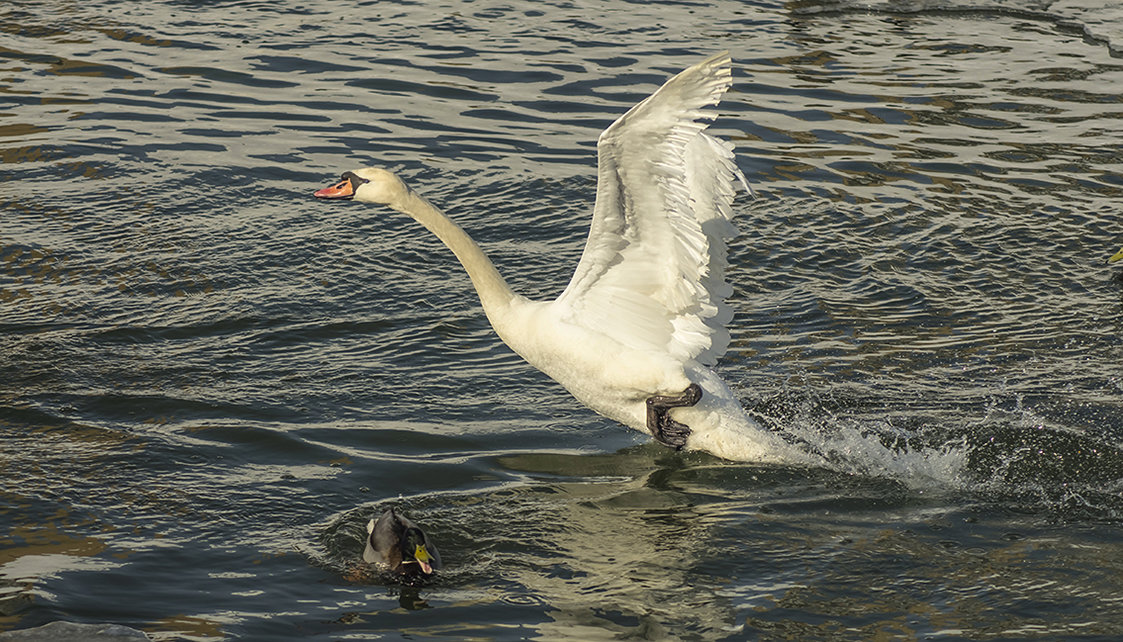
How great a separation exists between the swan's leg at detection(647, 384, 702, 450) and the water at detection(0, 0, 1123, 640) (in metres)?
0.23

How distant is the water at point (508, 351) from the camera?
244 inches

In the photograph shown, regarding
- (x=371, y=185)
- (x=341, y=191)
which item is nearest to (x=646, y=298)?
(x=371, y=185)

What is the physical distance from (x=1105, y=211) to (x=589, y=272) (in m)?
5.81

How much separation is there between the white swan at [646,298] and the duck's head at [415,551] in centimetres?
149

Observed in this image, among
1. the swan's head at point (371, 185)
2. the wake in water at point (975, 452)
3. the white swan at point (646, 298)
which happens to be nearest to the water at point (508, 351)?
the wake in water at point (975, 452)

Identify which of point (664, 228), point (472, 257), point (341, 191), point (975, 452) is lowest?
point (975, 452)

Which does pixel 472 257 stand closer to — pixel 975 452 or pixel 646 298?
pixel 646 298

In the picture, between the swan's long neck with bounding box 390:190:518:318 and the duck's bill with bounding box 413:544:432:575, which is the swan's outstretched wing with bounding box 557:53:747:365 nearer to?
the swan's long neck with bounding box 390:190:518:318

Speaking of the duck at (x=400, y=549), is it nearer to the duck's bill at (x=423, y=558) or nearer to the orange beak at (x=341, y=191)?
the duck's bill at (x=423, y=558)

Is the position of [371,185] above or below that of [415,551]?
above

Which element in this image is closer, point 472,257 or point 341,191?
point 341,191

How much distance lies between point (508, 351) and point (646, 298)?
1.93 meters

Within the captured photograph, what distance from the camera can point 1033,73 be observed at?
14.5m

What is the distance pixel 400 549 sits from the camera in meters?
6.04
